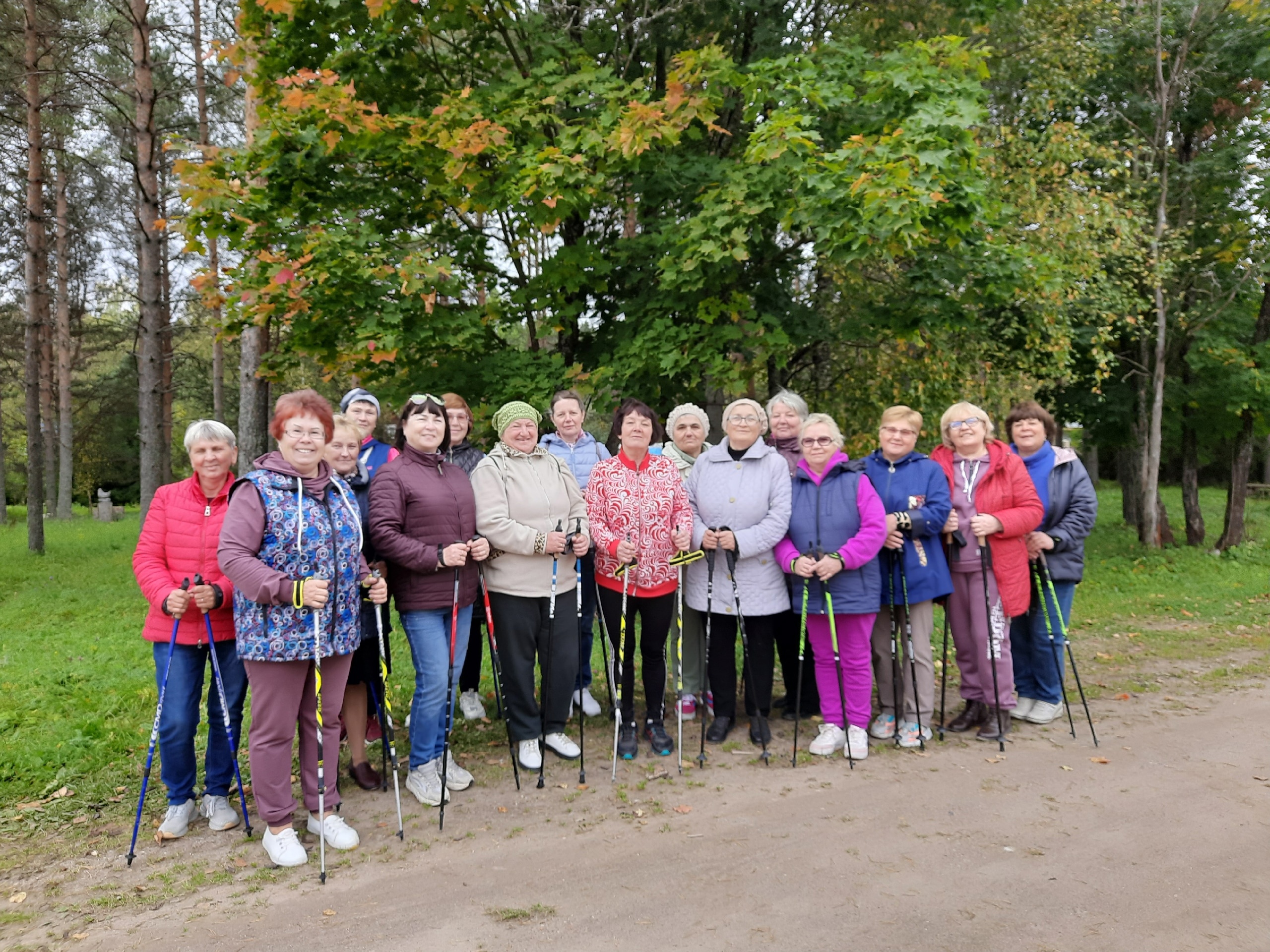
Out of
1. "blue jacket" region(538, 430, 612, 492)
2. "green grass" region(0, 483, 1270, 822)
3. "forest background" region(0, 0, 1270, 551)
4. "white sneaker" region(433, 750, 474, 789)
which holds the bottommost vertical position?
"green grass" region(0, 483, 1270, 822)

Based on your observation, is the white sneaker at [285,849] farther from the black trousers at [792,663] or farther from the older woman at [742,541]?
the black trousers at [792,663]

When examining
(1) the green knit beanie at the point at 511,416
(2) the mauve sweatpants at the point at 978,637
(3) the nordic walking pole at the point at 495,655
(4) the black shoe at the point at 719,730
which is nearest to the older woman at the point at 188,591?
(3) the nordic walking pole at the point at 495,655

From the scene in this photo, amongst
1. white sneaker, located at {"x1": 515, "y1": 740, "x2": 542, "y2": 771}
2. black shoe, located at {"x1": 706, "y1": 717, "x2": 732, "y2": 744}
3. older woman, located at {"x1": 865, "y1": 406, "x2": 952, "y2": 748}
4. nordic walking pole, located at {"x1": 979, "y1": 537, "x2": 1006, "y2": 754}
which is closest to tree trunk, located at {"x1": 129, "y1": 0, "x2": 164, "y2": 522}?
white sneaker, located at {"x1": 515, "y1": 740, "x2": 542, "y2": 771}

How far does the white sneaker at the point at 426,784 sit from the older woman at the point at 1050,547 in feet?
11.6

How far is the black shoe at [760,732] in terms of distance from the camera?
4.86 meters

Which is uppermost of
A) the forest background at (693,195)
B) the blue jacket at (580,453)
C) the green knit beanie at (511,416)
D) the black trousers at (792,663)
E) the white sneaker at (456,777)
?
the forest background at (693,195)

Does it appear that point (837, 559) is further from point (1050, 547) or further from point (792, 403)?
point (1050, 547)

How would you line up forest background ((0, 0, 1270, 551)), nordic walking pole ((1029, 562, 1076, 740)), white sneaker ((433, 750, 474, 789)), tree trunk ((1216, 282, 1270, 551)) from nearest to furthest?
1. white sneaker ((433, 750, 474, 789))
2. nordic walking pole ((1029, 562, 1076, 740))
3. forest background ((0, 0, 1270, 551))
4. tree trunk ((1216, 282, 1270, 551))

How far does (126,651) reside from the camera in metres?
7.63

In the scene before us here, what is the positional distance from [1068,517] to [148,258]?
441 inches

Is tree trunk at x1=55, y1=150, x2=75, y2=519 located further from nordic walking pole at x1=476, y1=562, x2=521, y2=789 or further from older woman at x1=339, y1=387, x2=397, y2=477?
nordic walking pole at x1=476, y1=562, x2=521, y2=789

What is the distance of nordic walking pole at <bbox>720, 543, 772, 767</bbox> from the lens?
15.7 ft

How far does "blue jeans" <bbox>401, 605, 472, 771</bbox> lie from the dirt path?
0.32 meters

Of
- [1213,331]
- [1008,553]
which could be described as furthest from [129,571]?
[1213,331]
